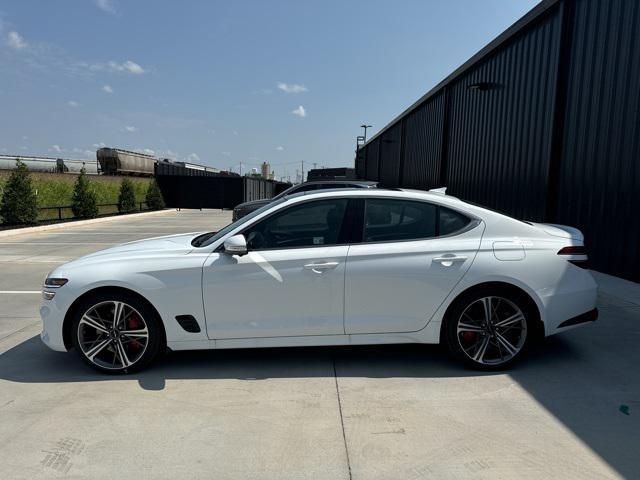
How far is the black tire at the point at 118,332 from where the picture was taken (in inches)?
152

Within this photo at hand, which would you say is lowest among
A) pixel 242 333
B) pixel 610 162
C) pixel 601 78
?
pixel 242 333

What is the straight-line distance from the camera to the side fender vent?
151 inches

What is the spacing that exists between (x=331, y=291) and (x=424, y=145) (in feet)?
58.9

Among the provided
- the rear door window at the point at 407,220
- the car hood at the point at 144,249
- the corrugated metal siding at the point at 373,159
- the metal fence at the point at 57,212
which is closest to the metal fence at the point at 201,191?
the metal fence at the point at 57,212

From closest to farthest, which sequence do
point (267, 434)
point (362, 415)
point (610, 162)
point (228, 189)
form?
point (267, 434) < point (362, 415) < point (610, 162) < point (228, 189)

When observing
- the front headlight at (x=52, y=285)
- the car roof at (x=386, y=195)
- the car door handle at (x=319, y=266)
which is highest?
the car roof at (x=386, y=195)

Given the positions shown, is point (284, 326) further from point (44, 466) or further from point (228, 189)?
point (228, 189)

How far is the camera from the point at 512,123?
10.8 meters

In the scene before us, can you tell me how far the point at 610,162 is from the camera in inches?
287

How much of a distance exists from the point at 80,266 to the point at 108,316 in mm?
496

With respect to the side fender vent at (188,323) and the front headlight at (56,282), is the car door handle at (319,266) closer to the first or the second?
the side fender vent at (188,323)

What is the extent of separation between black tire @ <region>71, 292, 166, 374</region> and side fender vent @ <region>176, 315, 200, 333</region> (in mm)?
208

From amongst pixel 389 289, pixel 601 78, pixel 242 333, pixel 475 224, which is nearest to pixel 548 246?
pixel 475 224

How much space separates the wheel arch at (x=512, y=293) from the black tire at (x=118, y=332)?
94.8 inches
